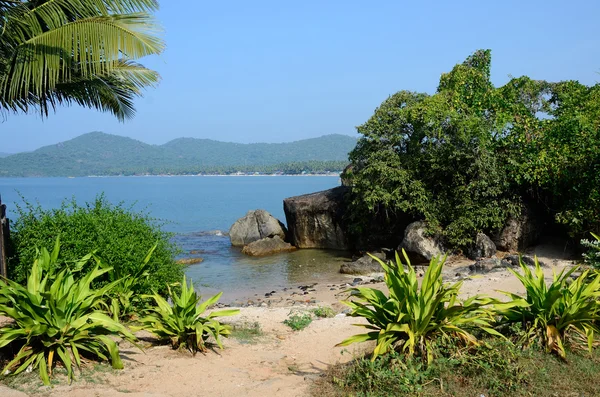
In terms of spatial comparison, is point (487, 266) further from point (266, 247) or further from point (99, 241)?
point (99, 241)

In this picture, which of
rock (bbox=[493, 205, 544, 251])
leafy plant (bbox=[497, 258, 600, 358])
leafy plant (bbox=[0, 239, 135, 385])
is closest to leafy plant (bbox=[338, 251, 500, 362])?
leafy plant (bbox=[497, 258, 600, 358])

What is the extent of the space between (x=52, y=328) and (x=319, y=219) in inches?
807

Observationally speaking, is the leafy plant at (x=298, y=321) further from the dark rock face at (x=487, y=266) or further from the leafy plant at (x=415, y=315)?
the dark rock face at (x=487, y=266)

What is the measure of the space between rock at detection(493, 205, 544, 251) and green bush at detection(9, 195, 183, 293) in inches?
554

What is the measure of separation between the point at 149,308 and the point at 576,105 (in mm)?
17901

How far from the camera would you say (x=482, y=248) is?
64.6 feet

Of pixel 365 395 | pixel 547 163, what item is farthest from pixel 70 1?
pixel 547 163

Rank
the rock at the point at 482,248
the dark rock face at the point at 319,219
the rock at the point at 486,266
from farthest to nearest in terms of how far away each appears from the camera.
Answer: the dark rock face at the point at 319,219, the rock at the point at 482,248, the rock at the point at 486,266

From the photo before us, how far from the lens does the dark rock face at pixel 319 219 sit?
2558cm

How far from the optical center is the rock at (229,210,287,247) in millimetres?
28328

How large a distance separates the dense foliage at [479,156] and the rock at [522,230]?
37 centimetres

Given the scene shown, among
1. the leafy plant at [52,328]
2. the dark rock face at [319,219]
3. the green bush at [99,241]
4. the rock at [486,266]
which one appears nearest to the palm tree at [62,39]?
the green bush at [99,241]

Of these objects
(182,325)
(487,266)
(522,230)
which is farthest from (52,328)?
(522,230)

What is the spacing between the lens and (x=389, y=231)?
76.7 feet
